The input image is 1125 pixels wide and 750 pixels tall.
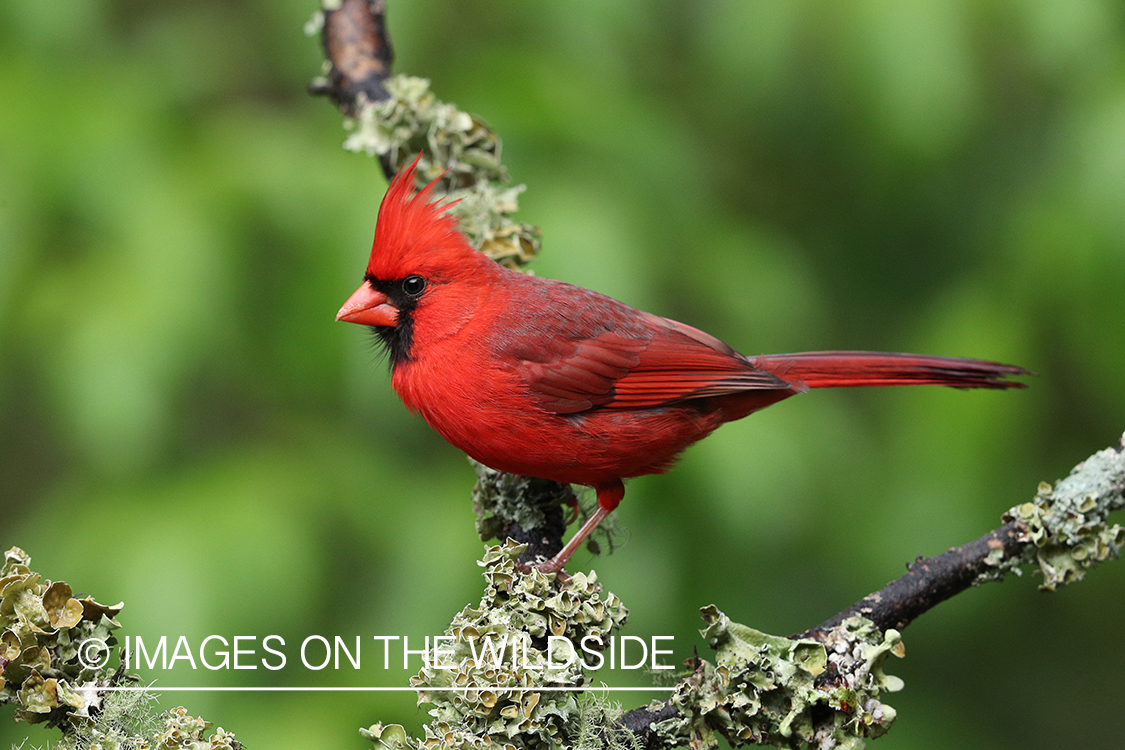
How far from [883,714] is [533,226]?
162cm

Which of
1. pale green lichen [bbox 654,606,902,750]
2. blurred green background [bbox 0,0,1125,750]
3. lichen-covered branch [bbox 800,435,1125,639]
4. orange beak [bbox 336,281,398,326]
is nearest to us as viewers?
pale green lichen [bbox 654,606,902,750]

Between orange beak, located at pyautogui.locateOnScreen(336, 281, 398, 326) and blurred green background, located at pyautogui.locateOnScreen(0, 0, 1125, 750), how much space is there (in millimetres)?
355

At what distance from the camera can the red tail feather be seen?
8.10 ft

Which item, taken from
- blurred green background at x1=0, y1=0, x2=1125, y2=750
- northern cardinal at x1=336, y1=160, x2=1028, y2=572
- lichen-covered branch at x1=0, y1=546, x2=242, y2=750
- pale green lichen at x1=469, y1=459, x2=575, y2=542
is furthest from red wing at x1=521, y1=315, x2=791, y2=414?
lichen-covered branch at x1=0, y1=546, x2=242, y2=750

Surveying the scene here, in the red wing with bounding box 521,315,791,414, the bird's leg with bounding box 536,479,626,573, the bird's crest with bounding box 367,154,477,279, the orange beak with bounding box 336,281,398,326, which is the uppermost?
the bird's crest with bounding box 367,154,477,279

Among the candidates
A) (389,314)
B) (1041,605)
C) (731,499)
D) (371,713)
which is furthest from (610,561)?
(1041,605)

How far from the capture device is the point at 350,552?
338 cm

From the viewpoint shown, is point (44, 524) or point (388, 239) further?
point (44, 524)

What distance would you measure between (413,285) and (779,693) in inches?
46.0

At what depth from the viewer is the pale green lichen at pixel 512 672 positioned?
162 centimetres

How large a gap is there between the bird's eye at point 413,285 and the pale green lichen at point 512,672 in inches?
29.7

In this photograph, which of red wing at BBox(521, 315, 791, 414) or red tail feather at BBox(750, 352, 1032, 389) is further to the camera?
red tail feather at BBox(750, 352, 1032, 389)

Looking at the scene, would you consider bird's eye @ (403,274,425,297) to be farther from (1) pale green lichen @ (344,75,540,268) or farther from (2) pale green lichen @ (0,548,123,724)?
(2) pale green lichen @ (0,548,123,724)

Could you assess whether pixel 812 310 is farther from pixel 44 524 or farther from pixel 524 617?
pixel 44 524
